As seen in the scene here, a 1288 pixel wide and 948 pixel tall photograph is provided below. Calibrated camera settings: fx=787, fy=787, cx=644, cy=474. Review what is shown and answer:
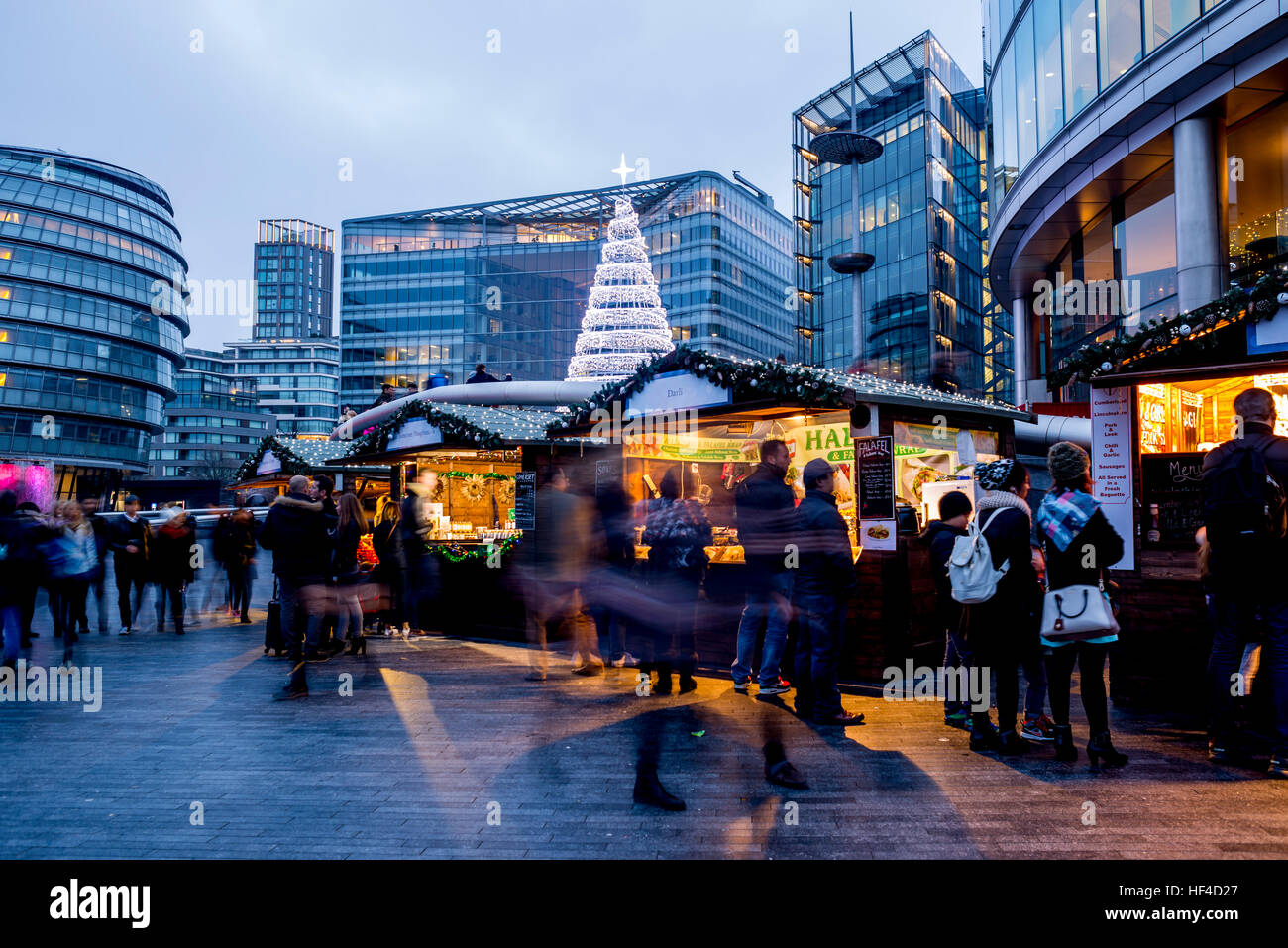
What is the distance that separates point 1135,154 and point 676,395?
43.3ft

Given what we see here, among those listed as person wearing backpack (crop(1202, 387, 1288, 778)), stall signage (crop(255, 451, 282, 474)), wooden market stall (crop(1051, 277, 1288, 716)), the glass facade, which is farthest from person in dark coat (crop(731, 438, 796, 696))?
stall signage (crop(255, 451, 282, 474))

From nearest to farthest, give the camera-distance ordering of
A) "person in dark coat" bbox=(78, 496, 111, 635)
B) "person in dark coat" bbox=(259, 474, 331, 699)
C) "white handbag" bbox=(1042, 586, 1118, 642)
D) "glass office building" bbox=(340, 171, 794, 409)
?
1. "white handbag" bbox=(1042, 586, 1118, 642)
2. "person in dark coat" bbox=(259, 474, 331, 699)
3. "person in dark coat" bbox=(78, 496, 111, 635)
4. "glass office building" bbox=(340, 171, 794, 409)

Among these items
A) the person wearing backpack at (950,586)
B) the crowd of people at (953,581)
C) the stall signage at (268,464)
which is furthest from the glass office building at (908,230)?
the crowd of people at (953,581)

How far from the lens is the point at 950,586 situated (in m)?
5.66

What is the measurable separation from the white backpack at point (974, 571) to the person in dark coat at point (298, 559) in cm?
541

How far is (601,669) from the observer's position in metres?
8.20

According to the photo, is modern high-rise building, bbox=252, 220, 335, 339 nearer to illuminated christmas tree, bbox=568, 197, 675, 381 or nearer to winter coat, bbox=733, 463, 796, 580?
illuminated christmas tree, bbox=568, 197, 675, 381

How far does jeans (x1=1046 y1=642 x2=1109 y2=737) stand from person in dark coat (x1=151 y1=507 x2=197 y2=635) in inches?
437

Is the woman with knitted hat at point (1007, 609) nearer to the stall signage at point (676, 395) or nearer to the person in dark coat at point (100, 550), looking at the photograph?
the stall signage at point (676, 395)

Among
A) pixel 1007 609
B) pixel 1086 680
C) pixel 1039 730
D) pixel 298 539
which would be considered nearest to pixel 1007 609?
pixel 1007 609

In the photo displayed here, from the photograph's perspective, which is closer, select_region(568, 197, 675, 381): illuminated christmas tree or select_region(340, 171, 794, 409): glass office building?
select_region(568, 197, 675, 381): illuminated christmas tree

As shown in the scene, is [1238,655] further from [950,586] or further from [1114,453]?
[1114,453]

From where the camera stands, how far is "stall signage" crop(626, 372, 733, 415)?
8789mm

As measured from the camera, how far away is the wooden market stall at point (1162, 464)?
5898mm
